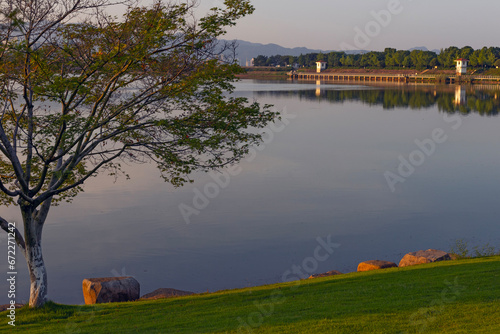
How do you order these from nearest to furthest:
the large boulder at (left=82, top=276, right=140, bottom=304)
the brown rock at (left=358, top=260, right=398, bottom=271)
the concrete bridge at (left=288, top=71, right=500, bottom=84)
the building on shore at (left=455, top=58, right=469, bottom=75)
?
the large boulder at (left=82, top=276, right=140, bottom=304), the brown rock at (left=358, top=260, right=398, bottom=271), the concrete bridge at (left=288, top=71, right=500, bottom=84), the building on shore at (left=455, top=58, right=469, bottom=75)

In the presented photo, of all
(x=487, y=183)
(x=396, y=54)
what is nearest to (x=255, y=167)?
(x=487, y=183)

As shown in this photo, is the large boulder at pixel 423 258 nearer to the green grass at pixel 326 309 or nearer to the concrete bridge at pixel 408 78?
the green grass at pixel 326 309

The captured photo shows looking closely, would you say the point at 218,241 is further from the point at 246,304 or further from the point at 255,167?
the point at 255,167

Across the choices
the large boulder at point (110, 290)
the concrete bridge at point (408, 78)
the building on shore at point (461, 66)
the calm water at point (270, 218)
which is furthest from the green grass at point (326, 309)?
the building on shore at point (461, 66)

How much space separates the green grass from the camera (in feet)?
31.9

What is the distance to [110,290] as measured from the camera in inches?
587

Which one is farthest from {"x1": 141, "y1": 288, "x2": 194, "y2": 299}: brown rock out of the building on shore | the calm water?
the building on shore

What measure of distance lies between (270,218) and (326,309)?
13869mm

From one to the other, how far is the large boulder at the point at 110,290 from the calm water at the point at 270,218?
245 centimetres

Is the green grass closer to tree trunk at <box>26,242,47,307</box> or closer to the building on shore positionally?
tree trunk at <box>26,242,47,307</box>

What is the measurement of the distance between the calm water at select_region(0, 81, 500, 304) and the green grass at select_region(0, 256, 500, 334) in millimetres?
4713

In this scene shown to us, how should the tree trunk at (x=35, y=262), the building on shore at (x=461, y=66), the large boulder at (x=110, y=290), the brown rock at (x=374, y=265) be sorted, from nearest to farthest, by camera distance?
the tree trunk at (x=35, y=262)
the large boulder at (x=110, y=290)
the brown rock at (x=374, y=265)
the building on shore at (x=461, y=66)

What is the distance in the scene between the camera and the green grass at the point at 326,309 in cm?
973

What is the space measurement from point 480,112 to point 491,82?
78612 mm
